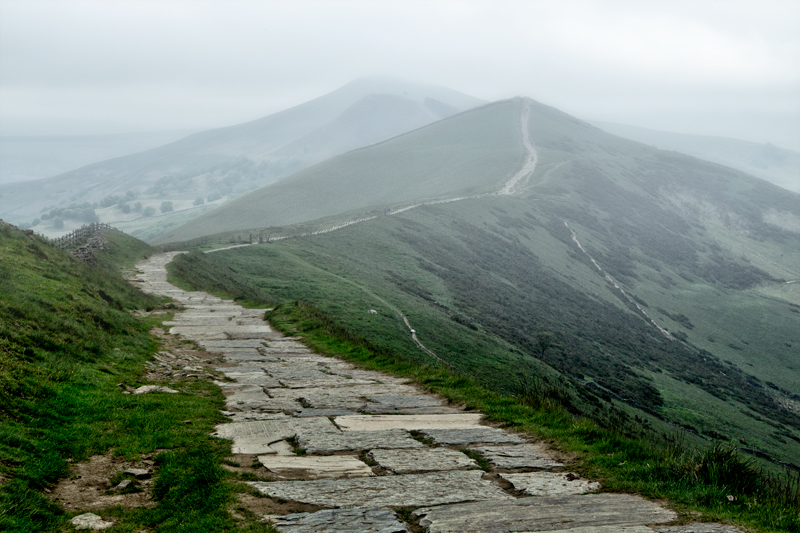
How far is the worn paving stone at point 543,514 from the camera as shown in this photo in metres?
5.71

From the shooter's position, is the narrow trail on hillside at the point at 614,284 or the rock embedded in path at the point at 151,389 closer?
the rock embedded in path at the point at 151,389

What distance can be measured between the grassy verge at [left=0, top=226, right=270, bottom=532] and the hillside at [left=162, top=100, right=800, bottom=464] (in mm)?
11630

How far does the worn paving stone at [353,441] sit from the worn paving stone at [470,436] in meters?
0.47

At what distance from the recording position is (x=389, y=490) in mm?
6781

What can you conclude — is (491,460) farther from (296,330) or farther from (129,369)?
(296,330)

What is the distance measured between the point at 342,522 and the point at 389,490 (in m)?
1.11

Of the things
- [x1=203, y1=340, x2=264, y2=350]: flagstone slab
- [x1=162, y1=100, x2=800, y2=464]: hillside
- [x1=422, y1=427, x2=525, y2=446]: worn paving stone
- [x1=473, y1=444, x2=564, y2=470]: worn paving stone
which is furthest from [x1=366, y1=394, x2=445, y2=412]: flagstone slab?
[x1=203, y1=340, x2=264, y2=350]: flagstone slab

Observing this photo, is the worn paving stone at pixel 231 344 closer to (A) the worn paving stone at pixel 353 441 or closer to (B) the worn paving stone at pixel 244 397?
(B) the worn paving stone at pixel 244 397

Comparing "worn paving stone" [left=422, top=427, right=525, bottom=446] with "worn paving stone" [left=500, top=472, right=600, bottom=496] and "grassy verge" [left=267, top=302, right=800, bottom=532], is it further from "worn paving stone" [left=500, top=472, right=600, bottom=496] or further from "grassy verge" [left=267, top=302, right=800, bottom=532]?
"worn paving stone" [left=500, top=472, right=600, bottom=496]

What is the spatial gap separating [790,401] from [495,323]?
36.7 meters

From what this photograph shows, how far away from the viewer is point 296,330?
68.8ft

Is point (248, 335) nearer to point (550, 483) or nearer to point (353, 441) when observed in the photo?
point (353, 441)

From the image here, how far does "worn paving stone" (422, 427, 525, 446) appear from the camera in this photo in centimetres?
904

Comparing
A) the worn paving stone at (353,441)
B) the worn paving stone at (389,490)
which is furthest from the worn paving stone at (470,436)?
the worn paving stone at (389,490)
